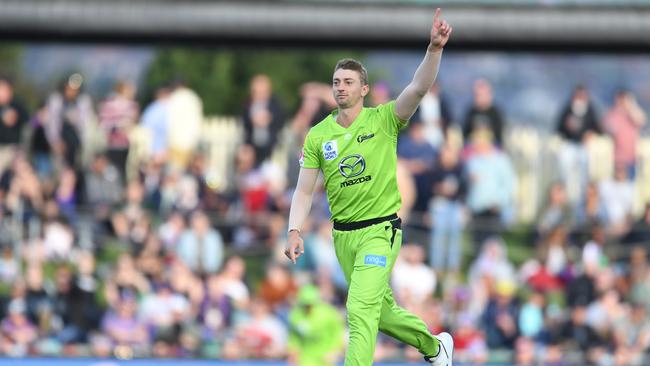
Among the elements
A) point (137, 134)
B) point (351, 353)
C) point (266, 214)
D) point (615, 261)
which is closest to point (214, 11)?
point (137, 134)

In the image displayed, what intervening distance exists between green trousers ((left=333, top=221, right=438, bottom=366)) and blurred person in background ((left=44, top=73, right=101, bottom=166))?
9.77 m

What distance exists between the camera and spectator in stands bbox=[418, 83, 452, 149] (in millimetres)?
18641

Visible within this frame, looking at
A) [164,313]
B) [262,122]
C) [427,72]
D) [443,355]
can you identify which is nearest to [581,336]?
[262,122]

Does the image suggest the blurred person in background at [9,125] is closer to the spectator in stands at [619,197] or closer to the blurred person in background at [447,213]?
the blurred person in background at [447,213]

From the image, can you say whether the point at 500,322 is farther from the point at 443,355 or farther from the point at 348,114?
the point at 348,114

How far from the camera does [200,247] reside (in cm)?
1777

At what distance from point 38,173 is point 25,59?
3.01 meters

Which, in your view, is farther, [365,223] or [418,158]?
[418,158]

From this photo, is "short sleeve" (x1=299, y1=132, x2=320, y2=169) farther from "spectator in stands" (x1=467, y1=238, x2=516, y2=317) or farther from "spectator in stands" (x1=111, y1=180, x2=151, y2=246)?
"spectator in stands" (x1=111, y1=180, x2=151, y2=246)

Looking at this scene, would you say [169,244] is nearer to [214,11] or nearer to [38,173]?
[38,173]

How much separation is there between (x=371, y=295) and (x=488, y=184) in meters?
9.60

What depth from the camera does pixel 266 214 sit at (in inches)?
714

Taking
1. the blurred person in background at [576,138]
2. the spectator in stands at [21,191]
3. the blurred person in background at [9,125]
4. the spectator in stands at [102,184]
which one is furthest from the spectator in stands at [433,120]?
the blurred person in background at [9,125]

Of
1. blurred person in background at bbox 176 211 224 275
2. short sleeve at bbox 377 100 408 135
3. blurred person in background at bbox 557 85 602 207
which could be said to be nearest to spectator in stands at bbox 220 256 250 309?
blurred person in background at bbox 176 211 224 275
